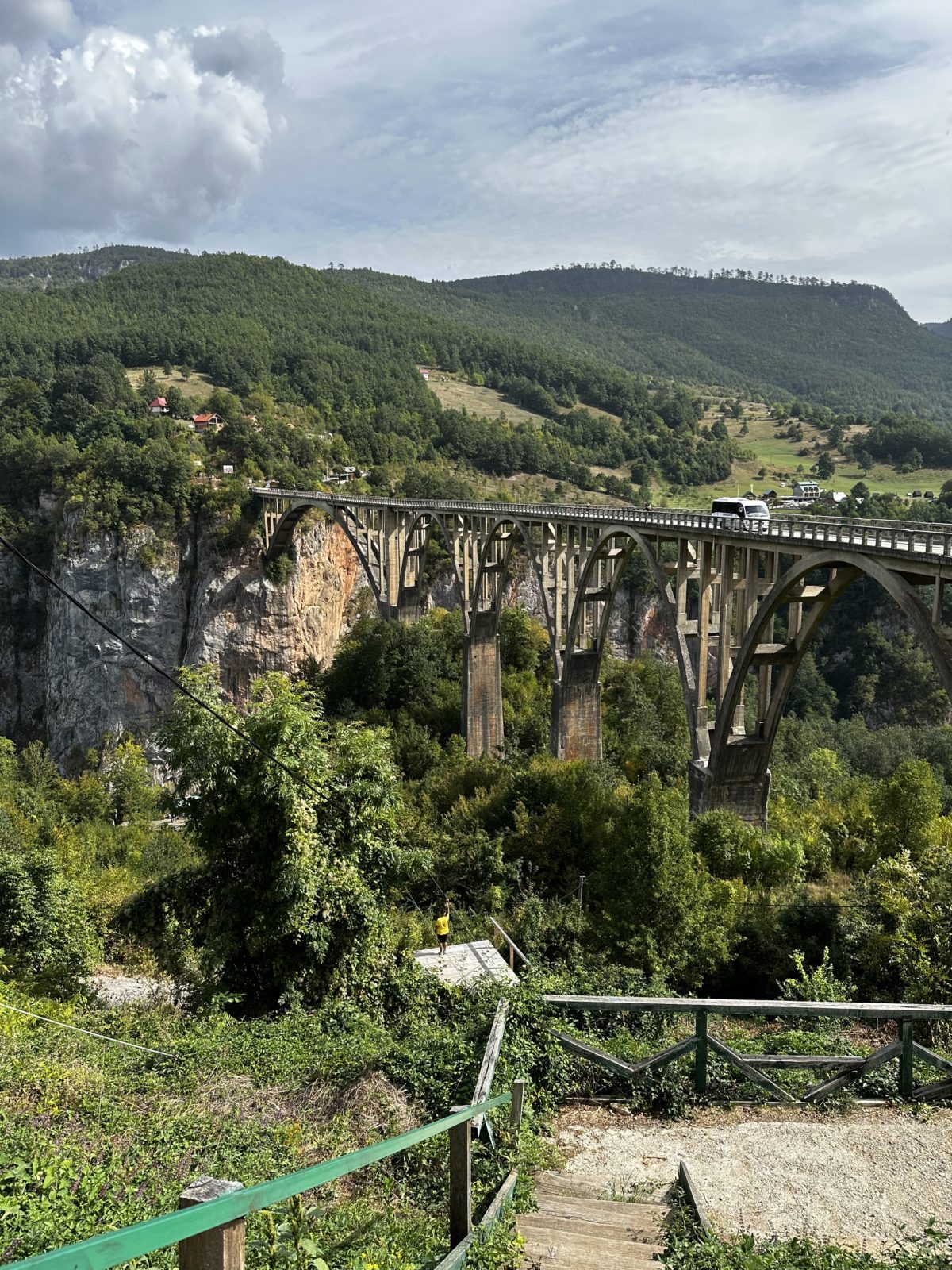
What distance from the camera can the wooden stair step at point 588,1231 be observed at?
5.77 m

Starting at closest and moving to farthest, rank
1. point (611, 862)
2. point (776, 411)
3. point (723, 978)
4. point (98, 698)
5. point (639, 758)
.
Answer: point (723, 978) → point (611, 862) → point (639, 758) → point (98, 698) → point (776, 411)

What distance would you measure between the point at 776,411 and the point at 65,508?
108896 mm

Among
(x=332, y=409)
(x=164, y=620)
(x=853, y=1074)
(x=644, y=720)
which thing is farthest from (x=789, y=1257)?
(x=332, y=409)

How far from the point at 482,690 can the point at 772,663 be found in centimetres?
2268

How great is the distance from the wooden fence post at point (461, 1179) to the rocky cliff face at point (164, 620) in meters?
63.6

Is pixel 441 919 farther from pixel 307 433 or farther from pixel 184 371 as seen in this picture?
pixel 184 371

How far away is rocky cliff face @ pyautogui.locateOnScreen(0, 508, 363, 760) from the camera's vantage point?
67375 millimetres

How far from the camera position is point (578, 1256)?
18.3 feet

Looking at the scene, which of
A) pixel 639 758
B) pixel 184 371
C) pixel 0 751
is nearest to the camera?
pixel 639 758

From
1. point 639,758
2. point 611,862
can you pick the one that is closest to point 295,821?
point 611,862

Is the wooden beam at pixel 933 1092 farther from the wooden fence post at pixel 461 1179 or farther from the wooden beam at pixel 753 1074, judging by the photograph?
the wooden fence post at pixel 461 1179

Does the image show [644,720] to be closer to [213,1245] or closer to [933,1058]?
[933,1058]

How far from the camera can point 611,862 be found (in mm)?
18156

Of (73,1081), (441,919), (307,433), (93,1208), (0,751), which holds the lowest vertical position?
(0,751)
